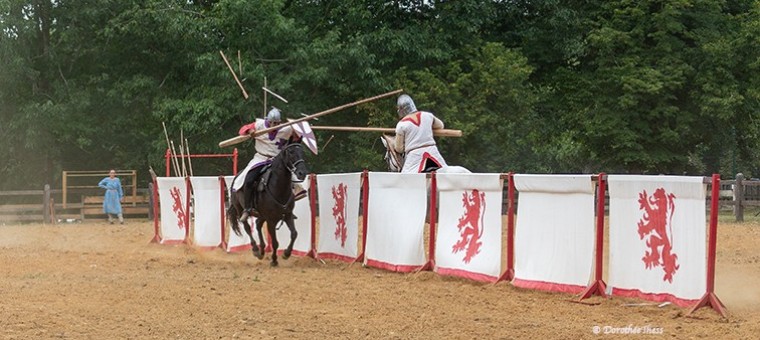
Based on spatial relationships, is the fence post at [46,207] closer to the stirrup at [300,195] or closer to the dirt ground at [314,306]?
the dirt ground at [314,306]

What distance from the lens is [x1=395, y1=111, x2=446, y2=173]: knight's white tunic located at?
54.7ft

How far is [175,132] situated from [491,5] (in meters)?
12.4

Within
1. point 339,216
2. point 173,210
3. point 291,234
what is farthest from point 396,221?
point 173,210

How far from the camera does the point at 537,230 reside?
41.7 ft

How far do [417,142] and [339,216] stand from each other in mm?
1626

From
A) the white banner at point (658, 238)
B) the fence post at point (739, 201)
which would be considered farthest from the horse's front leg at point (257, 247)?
the fence post at point (739, 201)

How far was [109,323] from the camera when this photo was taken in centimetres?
1051

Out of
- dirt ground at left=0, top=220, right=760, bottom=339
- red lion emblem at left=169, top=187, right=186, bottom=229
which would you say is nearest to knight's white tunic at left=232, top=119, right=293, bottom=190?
dirt ground at left=0, top=220, right=760, bottom=339

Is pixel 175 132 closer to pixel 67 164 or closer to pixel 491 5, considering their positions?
pixel 67 164

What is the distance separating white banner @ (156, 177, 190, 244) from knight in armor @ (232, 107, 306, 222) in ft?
15.9

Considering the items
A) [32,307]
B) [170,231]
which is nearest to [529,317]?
[32,307]

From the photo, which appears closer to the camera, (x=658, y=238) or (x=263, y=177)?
(x=658, y=238)

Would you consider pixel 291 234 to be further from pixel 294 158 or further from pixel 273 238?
pixel 294 158

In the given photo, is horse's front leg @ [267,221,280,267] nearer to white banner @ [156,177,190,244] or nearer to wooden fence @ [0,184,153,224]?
white banner @ [156,177,190,244]
